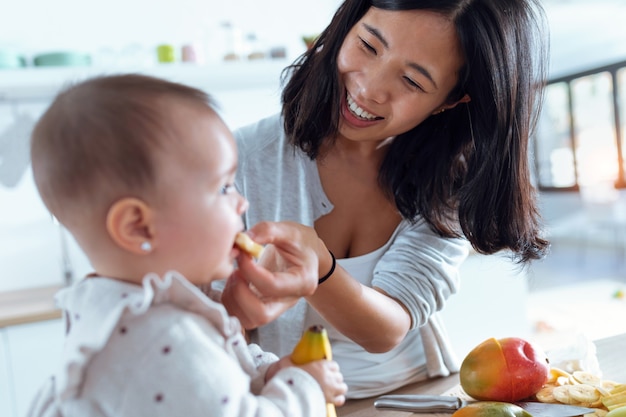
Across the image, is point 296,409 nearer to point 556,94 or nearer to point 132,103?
point 132,103

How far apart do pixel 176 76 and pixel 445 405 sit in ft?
6.64

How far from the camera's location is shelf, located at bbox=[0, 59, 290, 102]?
234cm

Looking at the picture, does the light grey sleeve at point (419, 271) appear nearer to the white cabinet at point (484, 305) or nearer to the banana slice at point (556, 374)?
the banana slice at point (556, 374)

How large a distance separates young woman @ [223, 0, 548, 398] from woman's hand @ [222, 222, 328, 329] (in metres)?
0.12

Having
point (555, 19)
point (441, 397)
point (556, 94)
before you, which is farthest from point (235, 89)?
point (556, 94)

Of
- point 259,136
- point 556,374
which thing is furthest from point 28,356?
point 556,374

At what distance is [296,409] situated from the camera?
1.78ft

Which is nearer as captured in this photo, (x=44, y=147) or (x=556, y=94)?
(x=44, y=147)

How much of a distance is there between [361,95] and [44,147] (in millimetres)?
609

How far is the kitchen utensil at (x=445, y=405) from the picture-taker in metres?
0.83

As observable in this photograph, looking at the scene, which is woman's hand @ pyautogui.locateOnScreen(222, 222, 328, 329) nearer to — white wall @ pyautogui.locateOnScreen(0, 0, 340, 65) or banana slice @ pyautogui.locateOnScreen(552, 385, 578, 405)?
banana slice @ pyautogui.locateOnScreen(552, 385, 578, 405)

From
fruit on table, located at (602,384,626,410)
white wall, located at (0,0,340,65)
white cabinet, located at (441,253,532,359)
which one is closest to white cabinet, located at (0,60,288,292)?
white wall, located at (0,0,340,65)

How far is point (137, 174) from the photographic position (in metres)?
0.52

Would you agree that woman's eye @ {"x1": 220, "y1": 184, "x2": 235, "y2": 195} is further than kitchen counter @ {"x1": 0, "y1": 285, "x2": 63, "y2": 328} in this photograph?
No
